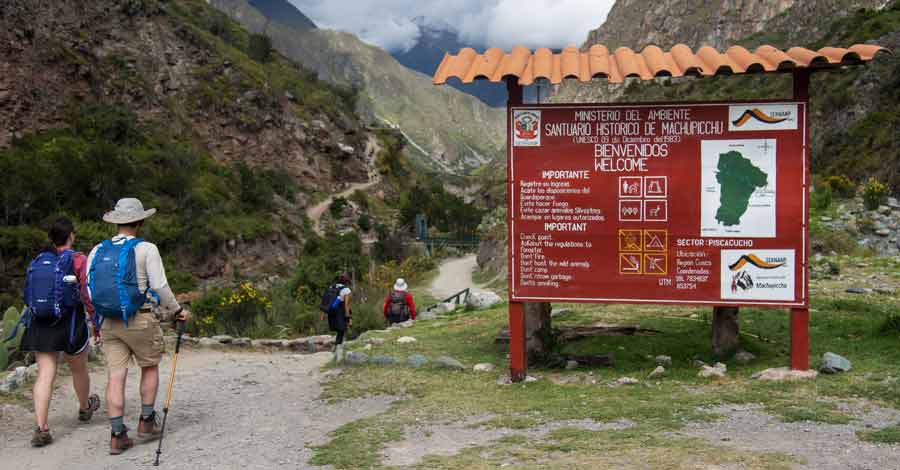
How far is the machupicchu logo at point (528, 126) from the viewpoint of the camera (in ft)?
26.9

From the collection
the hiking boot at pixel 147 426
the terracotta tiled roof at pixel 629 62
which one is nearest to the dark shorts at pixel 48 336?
the hiking boot at pixel 147 426

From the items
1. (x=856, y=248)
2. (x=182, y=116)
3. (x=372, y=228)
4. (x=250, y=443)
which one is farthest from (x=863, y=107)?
(x=182, y=116)

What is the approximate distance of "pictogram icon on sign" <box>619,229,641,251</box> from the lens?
8023 mm

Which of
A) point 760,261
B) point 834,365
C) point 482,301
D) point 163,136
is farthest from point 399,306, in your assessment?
point 163,136

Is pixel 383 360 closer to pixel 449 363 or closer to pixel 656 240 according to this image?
pixel 449 363

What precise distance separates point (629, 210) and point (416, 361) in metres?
3.38

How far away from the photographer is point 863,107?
36125 mm

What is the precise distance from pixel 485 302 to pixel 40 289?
1087cm

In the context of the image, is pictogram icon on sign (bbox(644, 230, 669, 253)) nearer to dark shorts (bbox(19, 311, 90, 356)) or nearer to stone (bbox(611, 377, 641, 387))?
stone (bbox(611, 377, 641, 387))

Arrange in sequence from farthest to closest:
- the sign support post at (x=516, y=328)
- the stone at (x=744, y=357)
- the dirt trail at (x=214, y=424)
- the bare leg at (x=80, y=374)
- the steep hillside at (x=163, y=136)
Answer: the steep hillside at (x=163, y=136) < the stone at (x=744, y=357) < the sign support post at (x=516, y=328) < the bare leg at (x=80, y=374) < the dirt trail at (x=214, y=424)

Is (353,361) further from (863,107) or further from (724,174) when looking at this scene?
(863,107)

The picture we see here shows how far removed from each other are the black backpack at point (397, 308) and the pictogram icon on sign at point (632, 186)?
24.1 ft

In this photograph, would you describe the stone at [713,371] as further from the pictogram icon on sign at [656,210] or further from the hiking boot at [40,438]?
the hiking boot at [40,438]

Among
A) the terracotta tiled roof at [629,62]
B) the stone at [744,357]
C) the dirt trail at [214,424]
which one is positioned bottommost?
the dirt trail at [214,424]
